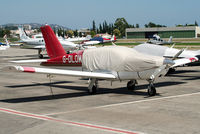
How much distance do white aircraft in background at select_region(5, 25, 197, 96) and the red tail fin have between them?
2.02 meters

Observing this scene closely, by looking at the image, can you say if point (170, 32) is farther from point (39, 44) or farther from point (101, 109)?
point (101, 109)

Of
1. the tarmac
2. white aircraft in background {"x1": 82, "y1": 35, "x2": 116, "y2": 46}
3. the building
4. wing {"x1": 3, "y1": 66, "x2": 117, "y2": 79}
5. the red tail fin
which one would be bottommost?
the building

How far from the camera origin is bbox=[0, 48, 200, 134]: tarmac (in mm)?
9664

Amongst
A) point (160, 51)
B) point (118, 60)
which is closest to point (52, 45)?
point (118, 60)

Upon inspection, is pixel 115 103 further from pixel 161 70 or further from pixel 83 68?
pixel 83 68

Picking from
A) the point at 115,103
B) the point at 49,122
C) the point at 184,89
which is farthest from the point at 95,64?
the point at 49,122

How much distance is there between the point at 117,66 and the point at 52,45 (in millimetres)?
5560

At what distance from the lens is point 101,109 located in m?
12.4

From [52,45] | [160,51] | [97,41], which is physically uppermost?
[52,45]

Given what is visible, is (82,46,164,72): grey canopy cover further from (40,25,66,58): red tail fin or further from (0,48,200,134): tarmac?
(40,25,66,58): red tail fin

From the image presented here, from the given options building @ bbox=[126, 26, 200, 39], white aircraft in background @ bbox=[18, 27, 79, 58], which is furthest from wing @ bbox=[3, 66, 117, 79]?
building @ bbox=[126, 26, 200, 39]

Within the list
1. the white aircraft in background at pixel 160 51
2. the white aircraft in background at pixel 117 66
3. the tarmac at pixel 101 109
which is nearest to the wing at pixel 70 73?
the white aircraft in background at pixel 117 66

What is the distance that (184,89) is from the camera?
1684 centimetres

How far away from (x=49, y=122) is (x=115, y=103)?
3.85 meters
